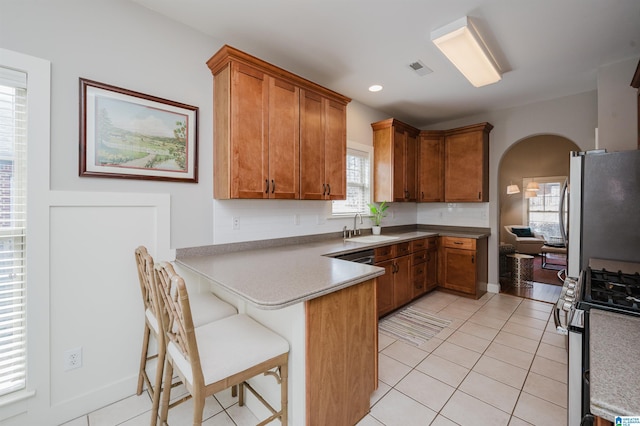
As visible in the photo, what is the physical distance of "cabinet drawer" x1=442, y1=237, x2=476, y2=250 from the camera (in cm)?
383

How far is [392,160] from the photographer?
3875 millimetres

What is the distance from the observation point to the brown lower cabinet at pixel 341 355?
1408 mm

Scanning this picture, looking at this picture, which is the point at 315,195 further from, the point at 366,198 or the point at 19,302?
the point at 19,302

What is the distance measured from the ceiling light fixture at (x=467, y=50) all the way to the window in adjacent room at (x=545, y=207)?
629cm

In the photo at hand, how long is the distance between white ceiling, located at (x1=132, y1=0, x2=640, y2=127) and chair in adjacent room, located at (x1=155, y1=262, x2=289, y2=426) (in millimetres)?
1947

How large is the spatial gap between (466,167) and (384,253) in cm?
213

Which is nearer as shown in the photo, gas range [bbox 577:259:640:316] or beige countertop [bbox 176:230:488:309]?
gas range [bbox 577:259:640:316]

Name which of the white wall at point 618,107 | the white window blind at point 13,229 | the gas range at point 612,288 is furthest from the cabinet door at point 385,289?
the white window blind at point 13,229

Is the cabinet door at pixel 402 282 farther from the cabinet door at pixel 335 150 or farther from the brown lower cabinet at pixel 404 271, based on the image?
the cabinet door at pixel 335 150

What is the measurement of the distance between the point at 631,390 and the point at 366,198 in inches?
134

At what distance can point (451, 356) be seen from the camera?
246 centimetres

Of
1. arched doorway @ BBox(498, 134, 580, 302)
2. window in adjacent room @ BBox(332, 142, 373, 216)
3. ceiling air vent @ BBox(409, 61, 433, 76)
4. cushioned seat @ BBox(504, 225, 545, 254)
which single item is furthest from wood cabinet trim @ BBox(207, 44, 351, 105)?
cushioned seat @ BBox(504, 225, 545, 254)

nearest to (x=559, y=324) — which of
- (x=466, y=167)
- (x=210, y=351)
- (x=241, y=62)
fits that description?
(x=210, y=351)

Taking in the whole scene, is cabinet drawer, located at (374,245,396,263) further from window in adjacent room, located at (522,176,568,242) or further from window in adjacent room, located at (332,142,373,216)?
window in adjacent room, located at (522,176,568,242)
